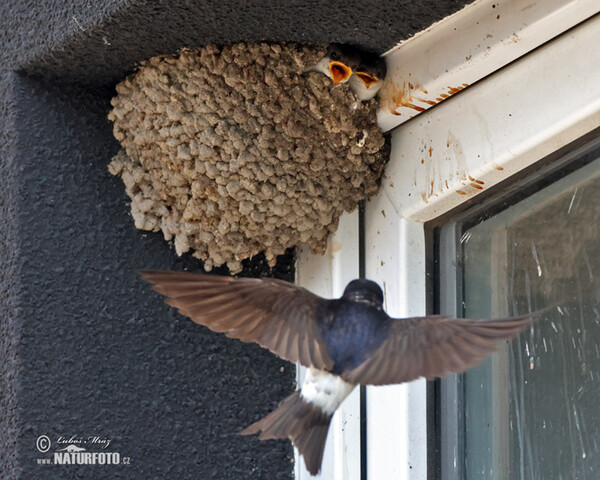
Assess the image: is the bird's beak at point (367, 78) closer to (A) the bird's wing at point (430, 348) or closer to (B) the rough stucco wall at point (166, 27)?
(B) the rough stucco wall at point (166, 27)

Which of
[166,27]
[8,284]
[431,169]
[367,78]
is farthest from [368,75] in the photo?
[8,284]

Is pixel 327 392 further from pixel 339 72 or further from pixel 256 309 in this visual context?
pixel 339 72

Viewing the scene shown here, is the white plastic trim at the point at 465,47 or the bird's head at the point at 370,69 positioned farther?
the bird's head at the point at 370,69

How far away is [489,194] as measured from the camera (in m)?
2.76

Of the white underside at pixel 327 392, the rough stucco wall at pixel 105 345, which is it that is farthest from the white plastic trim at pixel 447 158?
the white underside at pixel 327 392

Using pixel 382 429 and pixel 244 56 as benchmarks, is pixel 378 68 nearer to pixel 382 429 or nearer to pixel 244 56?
pixel 244 56

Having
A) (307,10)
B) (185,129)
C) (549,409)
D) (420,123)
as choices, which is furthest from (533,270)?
(185,129)

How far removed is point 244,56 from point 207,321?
928 millimetres

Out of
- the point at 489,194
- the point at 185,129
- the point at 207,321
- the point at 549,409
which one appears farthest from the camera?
the point at 185,129

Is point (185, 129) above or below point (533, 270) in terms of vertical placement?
above

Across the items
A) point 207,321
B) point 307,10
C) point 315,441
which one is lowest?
point 315,441

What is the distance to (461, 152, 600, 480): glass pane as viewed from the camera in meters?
2.41

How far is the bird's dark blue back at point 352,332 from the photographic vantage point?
2.27 m

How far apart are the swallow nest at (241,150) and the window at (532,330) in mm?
375
